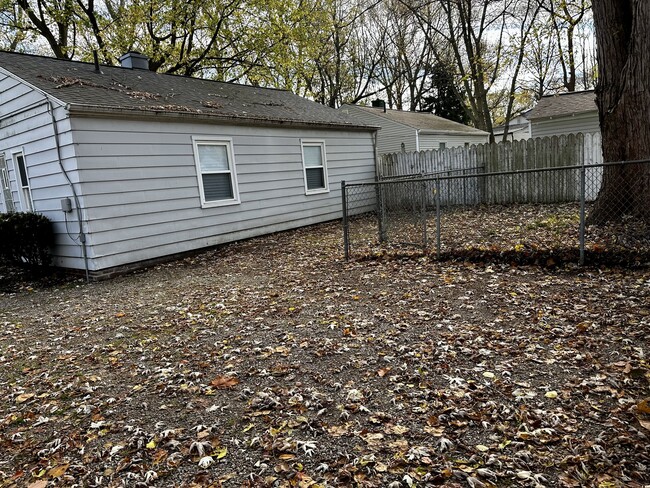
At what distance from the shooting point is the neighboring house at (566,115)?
17641mm

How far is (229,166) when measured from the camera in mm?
9758

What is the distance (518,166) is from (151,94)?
10.4m

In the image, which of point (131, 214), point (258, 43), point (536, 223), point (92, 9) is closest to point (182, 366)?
point (131, 214)

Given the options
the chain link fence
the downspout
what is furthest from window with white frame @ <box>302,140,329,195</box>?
the downspout

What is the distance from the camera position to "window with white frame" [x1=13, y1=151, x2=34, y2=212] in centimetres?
852

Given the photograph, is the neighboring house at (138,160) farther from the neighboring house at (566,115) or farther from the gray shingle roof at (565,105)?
the neighboring house at (566,115)

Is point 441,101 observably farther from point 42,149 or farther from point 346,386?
point 346,386

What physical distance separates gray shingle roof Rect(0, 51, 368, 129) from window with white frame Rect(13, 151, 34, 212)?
175cm

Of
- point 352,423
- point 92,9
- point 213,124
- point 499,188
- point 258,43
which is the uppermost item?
point 92,9

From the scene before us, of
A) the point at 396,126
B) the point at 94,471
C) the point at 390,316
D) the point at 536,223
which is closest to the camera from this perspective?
the point at 94,471

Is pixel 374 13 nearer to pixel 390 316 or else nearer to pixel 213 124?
pixel 213 124

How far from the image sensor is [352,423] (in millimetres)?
2730

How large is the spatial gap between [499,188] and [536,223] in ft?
14.4

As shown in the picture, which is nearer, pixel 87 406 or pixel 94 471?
pixel 94 471
